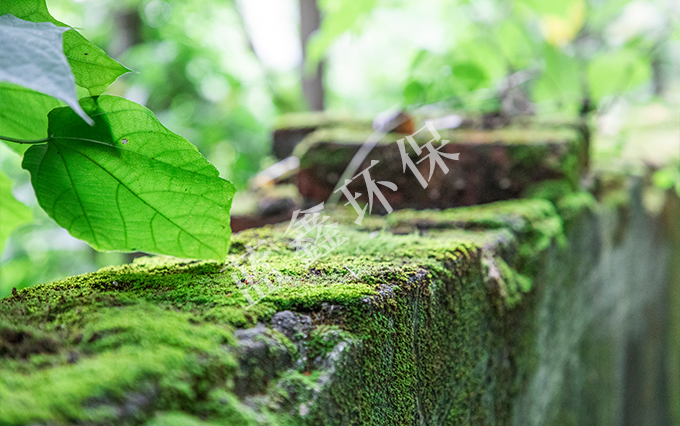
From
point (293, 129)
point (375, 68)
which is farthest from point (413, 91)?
point (375, 68)

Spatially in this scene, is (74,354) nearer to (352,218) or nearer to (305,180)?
(352,218)

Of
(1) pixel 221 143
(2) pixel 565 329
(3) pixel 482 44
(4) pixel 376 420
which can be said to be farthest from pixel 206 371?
(1) pixel 221 143

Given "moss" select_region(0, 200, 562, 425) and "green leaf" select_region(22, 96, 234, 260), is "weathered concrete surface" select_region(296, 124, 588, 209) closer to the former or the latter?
"moss" select_region(0, 200, 562, 425)

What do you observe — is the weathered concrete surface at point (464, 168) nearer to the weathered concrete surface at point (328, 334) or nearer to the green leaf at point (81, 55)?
the weathered concrete surface at point (328, 334)

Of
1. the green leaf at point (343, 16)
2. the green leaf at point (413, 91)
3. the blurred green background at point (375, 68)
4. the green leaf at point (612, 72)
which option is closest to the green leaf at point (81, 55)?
the blurred green background at point (375, 68)

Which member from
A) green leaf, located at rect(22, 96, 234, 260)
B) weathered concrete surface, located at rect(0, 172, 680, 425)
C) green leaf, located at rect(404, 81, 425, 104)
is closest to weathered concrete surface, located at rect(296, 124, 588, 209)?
weathered concrete surface, located at rect(0, 172, 680, 425)
